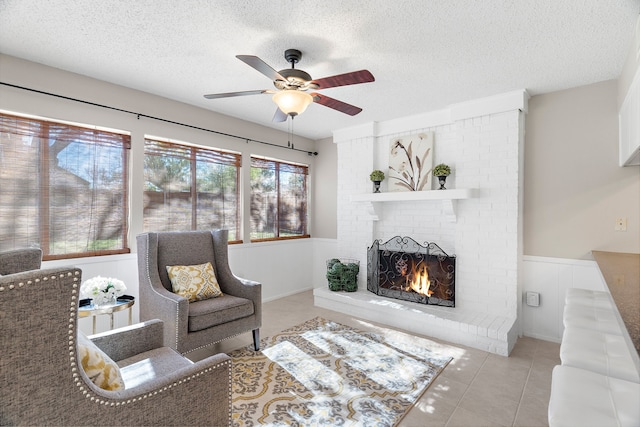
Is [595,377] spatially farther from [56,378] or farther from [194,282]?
Answer: [194,282]

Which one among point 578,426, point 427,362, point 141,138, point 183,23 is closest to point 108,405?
point 578,426

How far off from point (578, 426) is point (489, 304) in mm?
2769

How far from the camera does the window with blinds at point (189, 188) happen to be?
11.5 ft

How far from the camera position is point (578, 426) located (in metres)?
0.98

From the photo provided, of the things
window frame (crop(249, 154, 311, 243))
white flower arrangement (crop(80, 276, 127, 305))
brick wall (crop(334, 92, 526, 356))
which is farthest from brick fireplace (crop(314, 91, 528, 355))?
white flower arrangement (crop(80, 276, 127, 305))

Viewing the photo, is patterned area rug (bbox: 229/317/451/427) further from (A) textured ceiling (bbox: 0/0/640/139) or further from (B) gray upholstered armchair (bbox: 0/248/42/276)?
(A) textured ceiling (bbox: 0/0/640/139)

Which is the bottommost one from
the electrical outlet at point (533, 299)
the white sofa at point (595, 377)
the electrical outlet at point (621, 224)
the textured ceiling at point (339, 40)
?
the electrical outlet at point (533, 299)

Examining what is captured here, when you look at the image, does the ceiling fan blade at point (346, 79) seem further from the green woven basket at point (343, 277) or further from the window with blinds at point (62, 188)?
the green woven basket at point (343, 277)

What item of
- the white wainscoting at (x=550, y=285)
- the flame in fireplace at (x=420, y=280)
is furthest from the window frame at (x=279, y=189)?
the white wainscoting at (x=550, y=285)

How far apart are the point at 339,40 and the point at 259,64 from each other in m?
0.72

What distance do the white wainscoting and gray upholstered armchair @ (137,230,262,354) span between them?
9.22 feet

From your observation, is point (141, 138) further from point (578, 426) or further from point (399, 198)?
point (578, 426)

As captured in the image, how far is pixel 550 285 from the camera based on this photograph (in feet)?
10.8

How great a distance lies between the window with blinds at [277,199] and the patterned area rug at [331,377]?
1794mm
